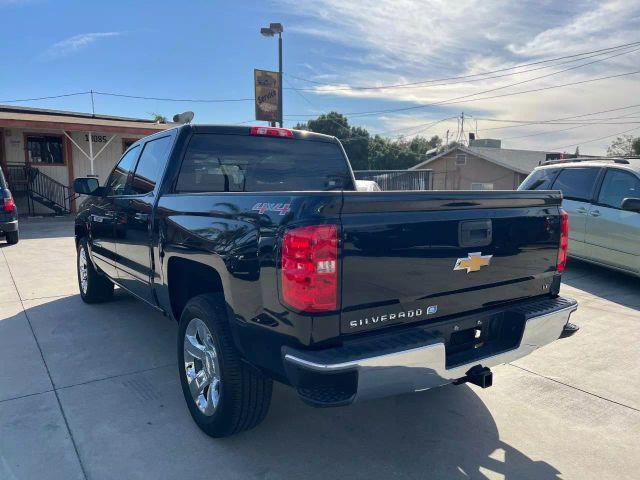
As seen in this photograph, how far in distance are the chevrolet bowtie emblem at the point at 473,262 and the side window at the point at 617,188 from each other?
5.30m

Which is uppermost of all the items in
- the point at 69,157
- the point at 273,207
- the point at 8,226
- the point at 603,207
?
the point at 69,157

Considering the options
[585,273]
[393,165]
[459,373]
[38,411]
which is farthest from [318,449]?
[393,165]

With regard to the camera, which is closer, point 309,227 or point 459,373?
point 309,227

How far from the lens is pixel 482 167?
32.4m

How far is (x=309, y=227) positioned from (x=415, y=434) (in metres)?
1.73

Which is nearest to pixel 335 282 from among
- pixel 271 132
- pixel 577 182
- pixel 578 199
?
pixel 271 132

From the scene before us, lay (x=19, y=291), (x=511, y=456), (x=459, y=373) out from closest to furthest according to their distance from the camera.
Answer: (x=459, y=373) → (x=511, y=456) → (x=19, y=291)

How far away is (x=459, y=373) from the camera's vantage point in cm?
262

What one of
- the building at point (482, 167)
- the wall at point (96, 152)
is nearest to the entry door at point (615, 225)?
the wall at point (96, 152)

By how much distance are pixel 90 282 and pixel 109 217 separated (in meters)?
1.47

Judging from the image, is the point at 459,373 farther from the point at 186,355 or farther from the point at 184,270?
the point at 184,270

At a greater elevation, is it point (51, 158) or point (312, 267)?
point (51, 158)

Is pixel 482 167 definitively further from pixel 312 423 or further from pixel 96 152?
pixel 312 423

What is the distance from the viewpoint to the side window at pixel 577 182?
7.60 meters
